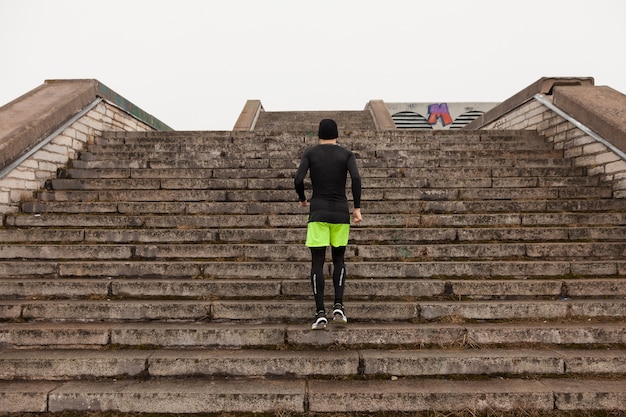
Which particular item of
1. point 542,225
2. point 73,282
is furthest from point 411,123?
point 73,282

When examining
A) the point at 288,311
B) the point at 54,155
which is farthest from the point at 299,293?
the point at 54,155

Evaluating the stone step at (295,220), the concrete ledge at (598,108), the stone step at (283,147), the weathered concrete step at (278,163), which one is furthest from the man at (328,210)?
the concrete ledge at (598,108)

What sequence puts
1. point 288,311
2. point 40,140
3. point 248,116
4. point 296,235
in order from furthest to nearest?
1. point 248,116
2. point 40,140
3. point 296,235
4. point 288,311

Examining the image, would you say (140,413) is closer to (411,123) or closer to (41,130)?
(41,130)

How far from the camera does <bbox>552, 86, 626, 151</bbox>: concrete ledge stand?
5773 mm

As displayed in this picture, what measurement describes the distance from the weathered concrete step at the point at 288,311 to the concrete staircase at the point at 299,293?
15mm

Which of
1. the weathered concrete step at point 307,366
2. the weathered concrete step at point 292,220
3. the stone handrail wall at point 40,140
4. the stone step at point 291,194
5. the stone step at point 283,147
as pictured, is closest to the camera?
the weathered concrete step at point 307,366

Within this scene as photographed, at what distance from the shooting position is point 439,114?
68.2 ft

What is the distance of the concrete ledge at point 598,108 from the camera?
18.9ft

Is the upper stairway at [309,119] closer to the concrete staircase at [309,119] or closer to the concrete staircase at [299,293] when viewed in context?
the concrete staircase at [309,119]

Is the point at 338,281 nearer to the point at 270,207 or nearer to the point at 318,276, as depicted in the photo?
the point at 318,276

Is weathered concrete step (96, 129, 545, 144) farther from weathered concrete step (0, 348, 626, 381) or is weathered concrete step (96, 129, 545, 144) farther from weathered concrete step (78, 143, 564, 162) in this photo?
weathered concrete step (0, 348, 626, 381)

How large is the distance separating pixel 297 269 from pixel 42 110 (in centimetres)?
540

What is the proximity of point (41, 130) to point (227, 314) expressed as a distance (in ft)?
15.9
